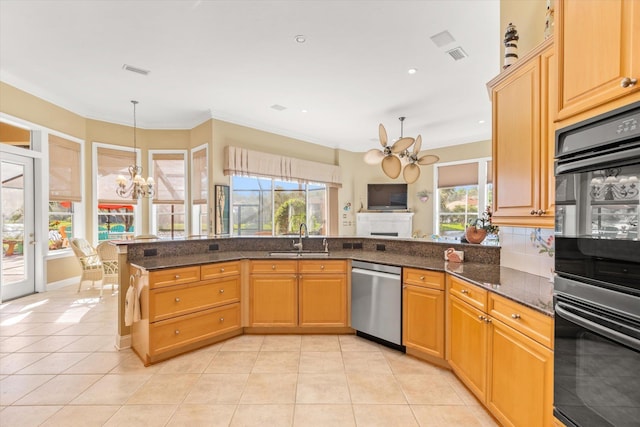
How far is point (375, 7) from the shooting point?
2.85 metres

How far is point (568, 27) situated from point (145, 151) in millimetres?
7014

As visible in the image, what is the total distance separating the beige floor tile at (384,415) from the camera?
6.51 ft

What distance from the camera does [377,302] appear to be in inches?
122

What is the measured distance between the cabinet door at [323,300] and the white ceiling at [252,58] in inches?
105

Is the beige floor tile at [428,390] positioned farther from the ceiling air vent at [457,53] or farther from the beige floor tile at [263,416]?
the ceiling air vent at [457,53]

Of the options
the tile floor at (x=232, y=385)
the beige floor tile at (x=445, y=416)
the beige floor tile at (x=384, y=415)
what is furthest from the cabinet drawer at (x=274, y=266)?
the beige floor tile at (x=445, y=416)

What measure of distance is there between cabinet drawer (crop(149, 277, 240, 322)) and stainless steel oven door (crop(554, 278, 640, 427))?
2.78 meters

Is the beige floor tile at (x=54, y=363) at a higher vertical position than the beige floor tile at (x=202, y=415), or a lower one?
higher

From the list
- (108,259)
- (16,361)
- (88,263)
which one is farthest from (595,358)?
(88,263)

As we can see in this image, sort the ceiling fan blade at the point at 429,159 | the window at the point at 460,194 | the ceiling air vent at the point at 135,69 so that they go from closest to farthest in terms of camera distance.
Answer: the ceiling air vent at the point at 135,69
the ceiling fan blade at the point at 429,159
the window at the point at 460,194

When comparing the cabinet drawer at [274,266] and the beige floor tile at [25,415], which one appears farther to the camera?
the cabinet drawer at [274,266]

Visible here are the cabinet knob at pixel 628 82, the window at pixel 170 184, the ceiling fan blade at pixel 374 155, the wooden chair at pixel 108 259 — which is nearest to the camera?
the cabinet knob at pixel 628 82

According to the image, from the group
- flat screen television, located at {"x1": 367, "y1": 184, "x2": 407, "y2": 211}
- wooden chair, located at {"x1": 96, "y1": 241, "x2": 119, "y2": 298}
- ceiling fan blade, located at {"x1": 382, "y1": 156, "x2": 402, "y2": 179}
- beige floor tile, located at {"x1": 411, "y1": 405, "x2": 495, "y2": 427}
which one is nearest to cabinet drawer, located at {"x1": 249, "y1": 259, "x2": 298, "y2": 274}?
beige floor tile, located at {"x1": 411, "y1": 405, "x2": 495, "y2": 427}

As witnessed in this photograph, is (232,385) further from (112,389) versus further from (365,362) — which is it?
(365,362)
